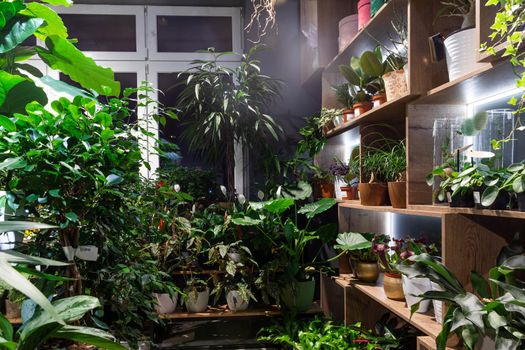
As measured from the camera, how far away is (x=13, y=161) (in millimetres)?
1008

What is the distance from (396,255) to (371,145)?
681 millimetres

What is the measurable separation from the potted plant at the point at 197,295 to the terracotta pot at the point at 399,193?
5.10 ft

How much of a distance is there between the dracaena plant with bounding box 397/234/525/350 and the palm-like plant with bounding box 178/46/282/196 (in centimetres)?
216

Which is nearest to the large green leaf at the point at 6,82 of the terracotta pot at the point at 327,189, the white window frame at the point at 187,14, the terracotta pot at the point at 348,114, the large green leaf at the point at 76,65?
the large green leaf at the point at 76,65

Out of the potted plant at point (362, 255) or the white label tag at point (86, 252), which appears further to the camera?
the potted plant at point (362, 255)

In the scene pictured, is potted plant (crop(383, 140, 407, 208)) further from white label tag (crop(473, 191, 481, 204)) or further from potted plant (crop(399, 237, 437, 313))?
white label tag (crop(473, 191, 481, 204))

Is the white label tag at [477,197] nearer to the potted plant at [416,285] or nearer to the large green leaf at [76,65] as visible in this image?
the potted plant at [416,285]

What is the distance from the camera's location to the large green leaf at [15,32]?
3.81ft

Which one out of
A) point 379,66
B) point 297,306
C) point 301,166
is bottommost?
point 297,306

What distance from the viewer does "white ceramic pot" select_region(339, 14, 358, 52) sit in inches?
107

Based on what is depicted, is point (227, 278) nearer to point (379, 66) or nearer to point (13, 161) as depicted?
point (379, 66)

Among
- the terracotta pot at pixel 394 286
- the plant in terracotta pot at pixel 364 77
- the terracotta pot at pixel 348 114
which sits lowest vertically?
the terracotta pot at pixel 394 286

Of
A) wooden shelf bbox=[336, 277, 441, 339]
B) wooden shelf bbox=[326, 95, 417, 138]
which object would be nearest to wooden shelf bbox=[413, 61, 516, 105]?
wooden shelf bbox=[326, 95, 417, 138]

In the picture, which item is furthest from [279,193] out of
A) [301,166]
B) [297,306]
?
[297,306]
